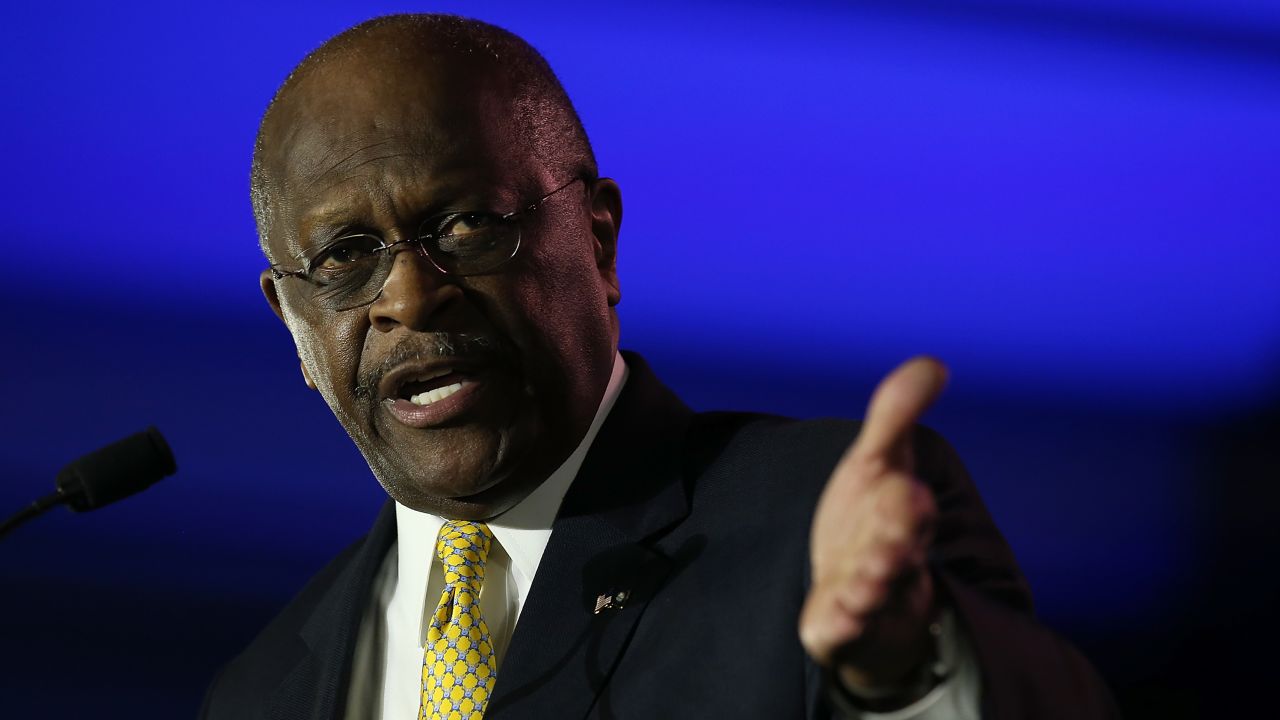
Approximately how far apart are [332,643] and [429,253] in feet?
1.68

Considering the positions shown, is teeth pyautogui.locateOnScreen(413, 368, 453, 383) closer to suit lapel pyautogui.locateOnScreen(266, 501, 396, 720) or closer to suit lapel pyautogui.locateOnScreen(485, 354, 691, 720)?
suit lapel pyautogui.locateOnScreen(485, 354, 691, 720)

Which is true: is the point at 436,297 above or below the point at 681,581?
above

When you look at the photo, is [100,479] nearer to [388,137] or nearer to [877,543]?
[388,137]

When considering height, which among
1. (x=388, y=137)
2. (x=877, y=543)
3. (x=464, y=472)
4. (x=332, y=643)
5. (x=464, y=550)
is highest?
(x=388, y=137)

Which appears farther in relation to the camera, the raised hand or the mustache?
the mustache

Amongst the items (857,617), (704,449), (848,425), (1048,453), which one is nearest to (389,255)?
(704,449)

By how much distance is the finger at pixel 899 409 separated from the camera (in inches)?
38.7

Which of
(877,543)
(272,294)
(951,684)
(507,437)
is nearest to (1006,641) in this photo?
(951,684)

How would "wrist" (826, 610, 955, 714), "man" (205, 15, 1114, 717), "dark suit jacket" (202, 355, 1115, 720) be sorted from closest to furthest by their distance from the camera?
"wrist" (826, 610, 955, 714)
"dark suit jacket" (202, 355, 1115, 720)
"man" (205, 15, 1114, 717)

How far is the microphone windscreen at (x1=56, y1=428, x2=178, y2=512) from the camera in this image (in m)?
1.43

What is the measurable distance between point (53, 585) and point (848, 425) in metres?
1.38

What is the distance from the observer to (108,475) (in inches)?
56.6

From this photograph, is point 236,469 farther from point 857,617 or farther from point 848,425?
point 857,617

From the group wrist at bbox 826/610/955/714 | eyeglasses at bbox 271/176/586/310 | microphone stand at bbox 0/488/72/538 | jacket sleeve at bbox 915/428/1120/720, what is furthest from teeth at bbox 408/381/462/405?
wrist at bbox 826/610/955/714
